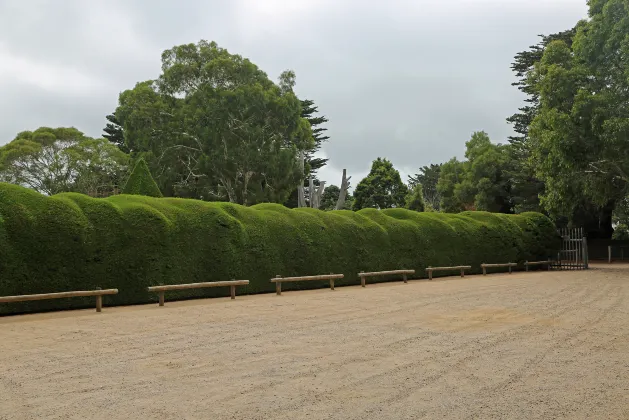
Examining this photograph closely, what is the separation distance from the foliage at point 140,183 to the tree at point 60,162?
24.6 metres

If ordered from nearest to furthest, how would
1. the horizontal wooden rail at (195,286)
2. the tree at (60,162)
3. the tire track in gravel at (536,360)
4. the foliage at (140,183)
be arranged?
the tire track in gravel at (536,360) → the horizontal wooden rail at (195,286) → the foliage at (140,183) → the tree at (60,162)

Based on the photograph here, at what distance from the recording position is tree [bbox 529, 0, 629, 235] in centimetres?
2288

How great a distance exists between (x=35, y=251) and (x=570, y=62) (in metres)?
24.5

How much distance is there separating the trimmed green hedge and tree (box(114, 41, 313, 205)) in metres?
14.7

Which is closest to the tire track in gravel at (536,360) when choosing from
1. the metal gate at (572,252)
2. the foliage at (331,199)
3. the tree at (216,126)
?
the metal gate at (572,252)

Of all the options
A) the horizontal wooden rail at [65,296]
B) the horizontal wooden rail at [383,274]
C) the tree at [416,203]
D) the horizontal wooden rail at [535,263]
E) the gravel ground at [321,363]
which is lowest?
the gravel ground at [321,363]

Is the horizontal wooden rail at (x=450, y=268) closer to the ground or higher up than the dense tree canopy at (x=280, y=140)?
closer to the ground

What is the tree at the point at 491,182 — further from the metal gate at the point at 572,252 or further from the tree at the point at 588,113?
the tree at the point at 588,113

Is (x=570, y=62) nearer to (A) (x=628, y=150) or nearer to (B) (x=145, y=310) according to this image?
(A) (x=628, y=150)

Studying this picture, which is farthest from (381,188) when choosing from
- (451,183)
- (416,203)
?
(451,183)

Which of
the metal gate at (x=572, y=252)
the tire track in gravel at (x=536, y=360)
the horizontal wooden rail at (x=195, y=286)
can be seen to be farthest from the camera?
the metal gate at (x=572, y=252)

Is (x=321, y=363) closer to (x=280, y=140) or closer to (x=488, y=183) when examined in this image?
(x=280, y=140)

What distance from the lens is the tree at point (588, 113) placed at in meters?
22.9

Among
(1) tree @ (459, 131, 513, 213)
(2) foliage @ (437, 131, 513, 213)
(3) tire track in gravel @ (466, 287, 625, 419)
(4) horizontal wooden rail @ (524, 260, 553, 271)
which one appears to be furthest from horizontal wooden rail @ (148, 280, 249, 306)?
(1) tree @ (459, 131, 513, 213)
